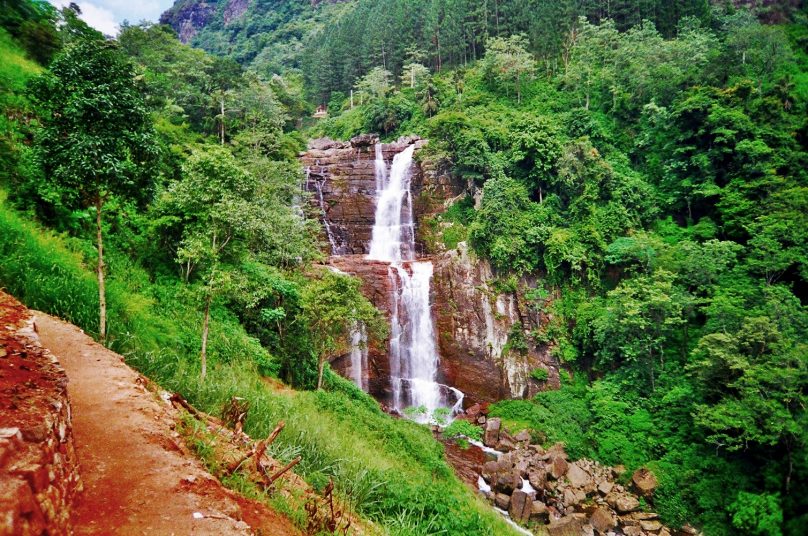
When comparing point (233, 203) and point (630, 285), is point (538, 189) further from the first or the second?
point (233, 203)

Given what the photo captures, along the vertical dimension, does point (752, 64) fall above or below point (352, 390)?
above

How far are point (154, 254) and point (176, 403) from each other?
7.32m

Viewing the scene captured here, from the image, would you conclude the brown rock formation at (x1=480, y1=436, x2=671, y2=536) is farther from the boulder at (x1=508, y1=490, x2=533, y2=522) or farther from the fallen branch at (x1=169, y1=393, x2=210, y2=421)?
the fallen branch at (x1=169, y1=393, x2=210, y2=421)

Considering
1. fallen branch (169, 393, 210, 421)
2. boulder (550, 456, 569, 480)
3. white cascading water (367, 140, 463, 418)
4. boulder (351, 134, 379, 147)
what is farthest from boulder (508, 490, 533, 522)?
boulder (351, 134, 379, 147)

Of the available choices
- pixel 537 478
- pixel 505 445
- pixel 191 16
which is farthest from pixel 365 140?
pixel 191 16

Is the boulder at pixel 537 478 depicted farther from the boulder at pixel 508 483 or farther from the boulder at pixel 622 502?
the boulder at pixel 622 502

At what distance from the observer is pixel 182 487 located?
3.27 m

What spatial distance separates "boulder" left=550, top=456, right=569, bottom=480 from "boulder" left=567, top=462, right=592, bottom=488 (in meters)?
0.18

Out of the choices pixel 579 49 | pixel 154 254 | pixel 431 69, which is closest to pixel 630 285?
pixel 154 254

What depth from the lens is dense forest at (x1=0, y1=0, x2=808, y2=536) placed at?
6.47m

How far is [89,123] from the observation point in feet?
20.9

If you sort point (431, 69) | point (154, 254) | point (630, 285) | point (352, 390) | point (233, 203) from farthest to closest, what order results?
point (431, 69)
point (630, 285)
point (352, 390)
point (154, 254)
point (233, 203)

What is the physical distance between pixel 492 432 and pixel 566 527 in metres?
5.41

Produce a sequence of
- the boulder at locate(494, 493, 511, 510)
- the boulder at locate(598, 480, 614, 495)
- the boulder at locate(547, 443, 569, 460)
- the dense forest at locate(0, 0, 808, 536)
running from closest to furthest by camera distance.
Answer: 1. the dense forest at locate(0, 0, 808, 536)
2. the boulder at locate(494, 493, 511, 510)
3. the boulder at locate(598, 480, 614, 495)
4. the boulder at locate(547, 443, 569, 460)
